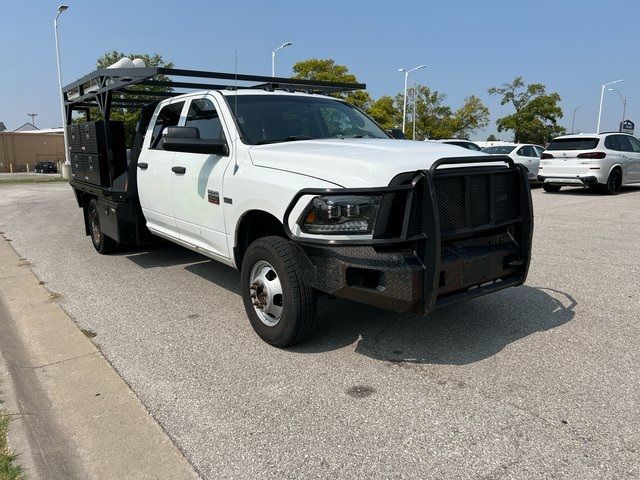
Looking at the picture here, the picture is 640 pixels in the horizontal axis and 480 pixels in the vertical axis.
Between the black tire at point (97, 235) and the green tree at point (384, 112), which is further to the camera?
the green tree at point (384, 112)

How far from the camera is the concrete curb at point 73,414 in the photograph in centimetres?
256

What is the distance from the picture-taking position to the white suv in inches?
555

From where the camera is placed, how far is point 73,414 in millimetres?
3066

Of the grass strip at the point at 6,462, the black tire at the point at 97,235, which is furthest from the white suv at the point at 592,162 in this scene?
the grass strip at the point at 6,462

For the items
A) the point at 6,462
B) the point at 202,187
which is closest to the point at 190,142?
the point at 202,187

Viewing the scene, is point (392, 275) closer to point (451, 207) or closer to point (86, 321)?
point (451, 207)

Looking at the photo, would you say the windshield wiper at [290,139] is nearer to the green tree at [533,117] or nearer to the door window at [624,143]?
the door window at [624,143]

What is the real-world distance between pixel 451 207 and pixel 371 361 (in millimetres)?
1240

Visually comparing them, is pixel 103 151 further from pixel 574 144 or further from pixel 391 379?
pixel 574 144

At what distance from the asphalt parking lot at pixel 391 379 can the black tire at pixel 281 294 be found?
6.8 inches

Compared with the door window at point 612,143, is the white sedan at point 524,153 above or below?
below

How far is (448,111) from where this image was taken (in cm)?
5262

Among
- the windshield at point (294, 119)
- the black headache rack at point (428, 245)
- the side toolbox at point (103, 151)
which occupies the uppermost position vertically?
the windshield at point (294, 119)

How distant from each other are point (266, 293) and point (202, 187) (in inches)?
54.9
